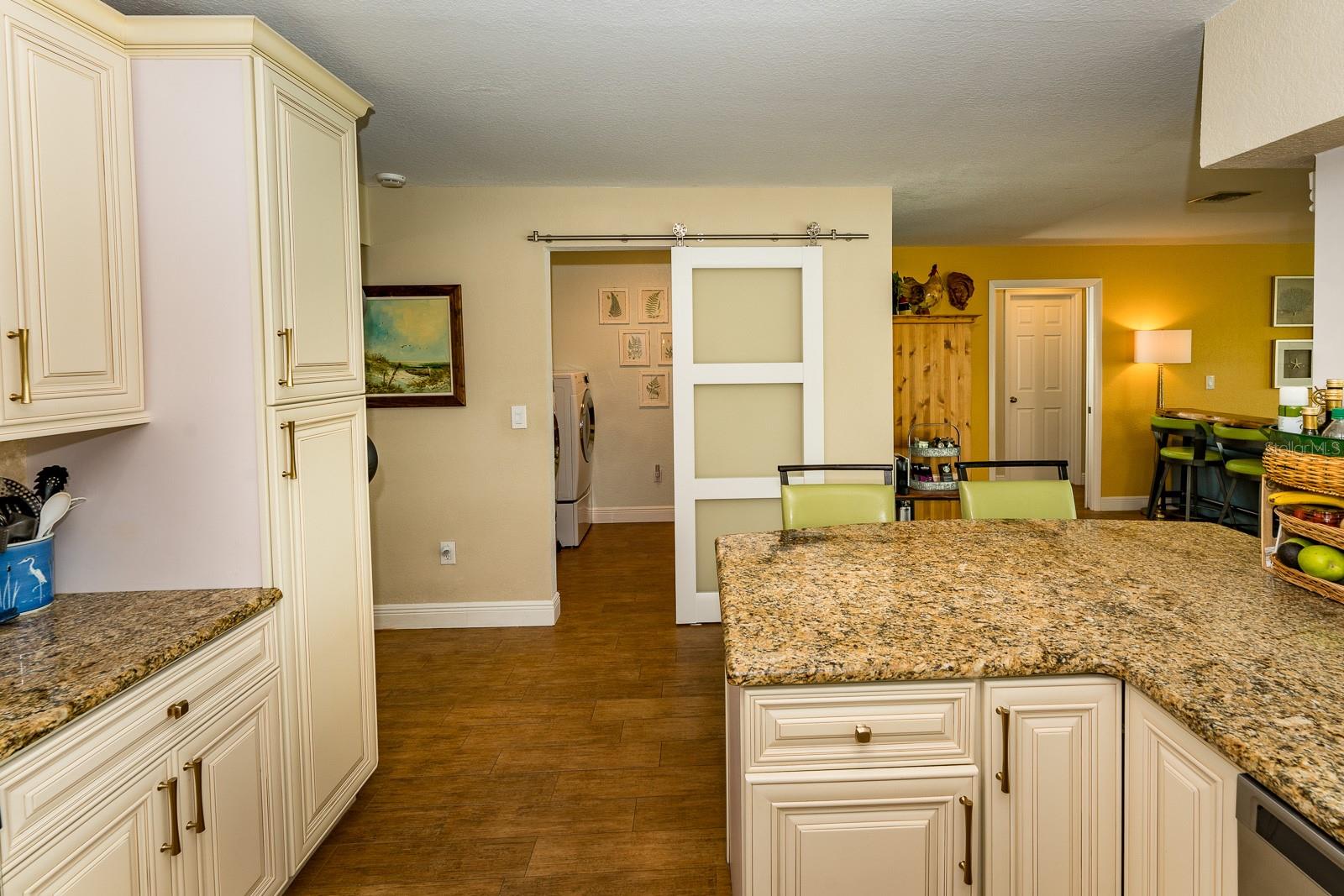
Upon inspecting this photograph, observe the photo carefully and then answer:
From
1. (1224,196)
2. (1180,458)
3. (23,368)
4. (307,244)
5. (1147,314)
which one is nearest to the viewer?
(23,368)

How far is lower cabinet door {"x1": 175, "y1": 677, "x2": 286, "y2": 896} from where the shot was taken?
174 cm

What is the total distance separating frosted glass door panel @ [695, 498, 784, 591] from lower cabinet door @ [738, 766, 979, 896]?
10.0ft

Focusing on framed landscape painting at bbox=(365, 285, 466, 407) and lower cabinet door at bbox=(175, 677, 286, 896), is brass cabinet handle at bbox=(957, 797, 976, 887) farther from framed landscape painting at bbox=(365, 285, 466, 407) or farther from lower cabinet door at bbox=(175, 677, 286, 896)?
framed landscape painting at bbox=(365, 285, 466, 407)

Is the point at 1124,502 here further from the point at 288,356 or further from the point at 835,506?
the point at 288,356

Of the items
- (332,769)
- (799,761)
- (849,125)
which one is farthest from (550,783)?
(849,125)

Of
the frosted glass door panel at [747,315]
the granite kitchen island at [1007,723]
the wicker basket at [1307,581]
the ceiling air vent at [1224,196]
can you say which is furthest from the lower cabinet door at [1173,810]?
the ceiling air vent at [1224,196]

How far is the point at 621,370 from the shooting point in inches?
296

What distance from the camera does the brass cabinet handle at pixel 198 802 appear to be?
5.69ft

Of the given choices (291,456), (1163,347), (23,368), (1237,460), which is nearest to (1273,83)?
(291,456)

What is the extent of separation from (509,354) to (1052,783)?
137 inches

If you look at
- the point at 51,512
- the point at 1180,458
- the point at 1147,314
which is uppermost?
the point at 1147,314

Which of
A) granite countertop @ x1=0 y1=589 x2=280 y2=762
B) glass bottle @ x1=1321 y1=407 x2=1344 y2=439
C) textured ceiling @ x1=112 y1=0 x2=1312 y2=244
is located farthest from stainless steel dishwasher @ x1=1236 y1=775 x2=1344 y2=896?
textured ceiling @ x1=112 y1=0 x2=1312 y2=244

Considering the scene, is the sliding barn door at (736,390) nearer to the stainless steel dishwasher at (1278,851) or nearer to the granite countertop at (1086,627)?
the granite countertop at (1086,627)

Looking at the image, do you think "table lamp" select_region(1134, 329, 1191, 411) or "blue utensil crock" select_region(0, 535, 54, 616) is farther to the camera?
"table lamp" select_region(1134, 329, 1191, 411)
